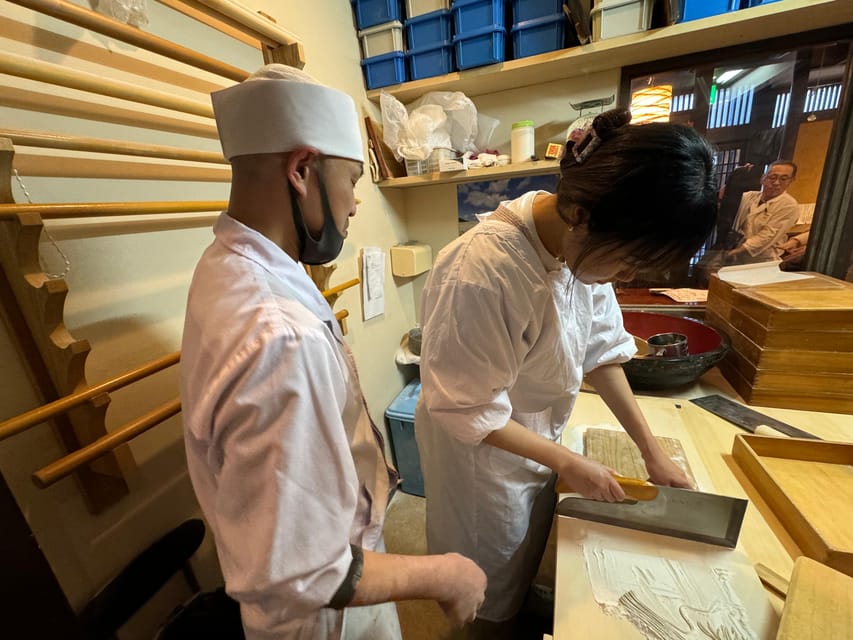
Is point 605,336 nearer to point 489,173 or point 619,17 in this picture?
point 489,173

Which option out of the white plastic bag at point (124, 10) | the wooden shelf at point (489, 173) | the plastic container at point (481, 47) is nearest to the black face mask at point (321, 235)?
the white plastic bag at point (124, 10)

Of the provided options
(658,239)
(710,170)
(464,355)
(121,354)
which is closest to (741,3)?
(710,170)

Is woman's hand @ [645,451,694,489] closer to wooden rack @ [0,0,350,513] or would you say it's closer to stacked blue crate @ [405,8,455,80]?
wooden rack @ [0,0,350,513]

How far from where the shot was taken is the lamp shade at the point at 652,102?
4.75 feet

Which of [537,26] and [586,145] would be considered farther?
[537,26]

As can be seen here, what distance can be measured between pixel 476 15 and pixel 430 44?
21cm

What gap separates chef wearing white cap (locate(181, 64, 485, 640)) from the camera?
1.29 feet

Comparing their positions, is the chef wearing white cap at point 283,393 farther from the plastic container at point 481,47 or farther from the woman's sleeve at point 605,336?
the plastic container at point 481,47

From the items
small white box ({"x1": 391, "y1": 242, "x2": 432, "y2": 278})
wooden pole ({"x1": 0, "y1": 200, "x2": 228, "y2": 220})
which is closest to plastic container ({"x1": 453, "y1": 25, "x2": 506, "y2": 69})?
small white box ({"x1": 391, "y1": 242, "x2": 432, "y2": 278})

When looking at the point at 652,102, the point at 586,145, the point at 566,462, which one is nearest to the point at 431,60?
the point at 652,102

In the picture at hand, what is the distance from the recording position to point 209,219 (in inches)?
37.9

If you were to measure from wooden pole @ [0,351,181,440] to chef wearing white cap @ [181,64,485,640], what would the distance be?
0.95 ft

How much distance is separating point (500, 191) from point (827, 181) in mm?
Result: 1214

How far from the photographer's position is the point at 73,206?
631mm
